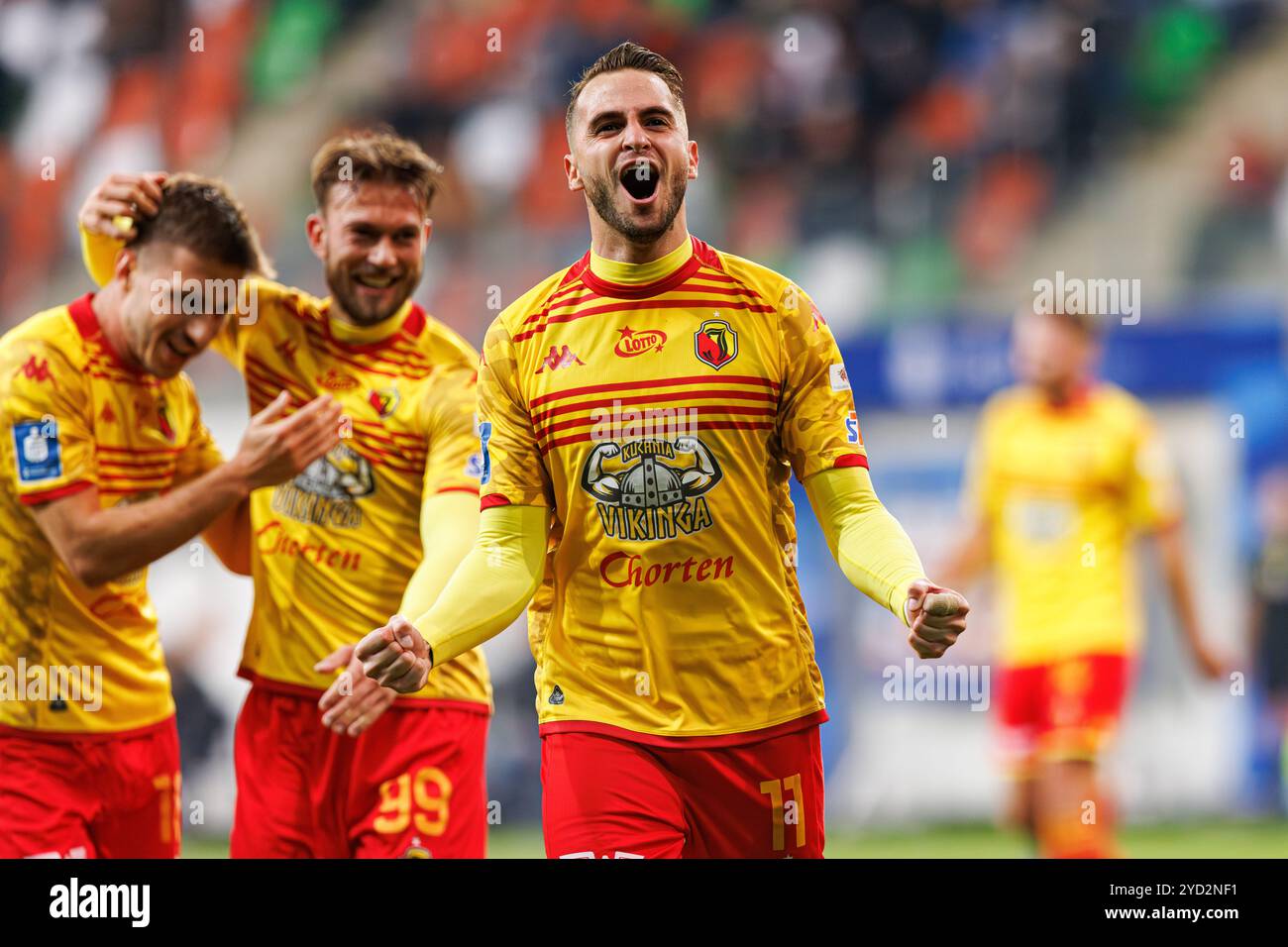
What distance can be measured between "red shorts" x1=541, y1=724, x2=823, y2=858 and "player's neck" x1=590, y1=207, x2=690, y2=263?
113 cm

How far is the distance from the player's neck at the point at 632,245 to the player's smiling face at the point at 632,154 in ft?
0.07

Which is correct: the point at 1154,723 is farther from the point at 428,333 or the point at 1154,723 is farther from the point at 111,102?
the point at 111,102

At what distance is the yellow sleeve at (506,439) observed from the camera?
3.81 metres

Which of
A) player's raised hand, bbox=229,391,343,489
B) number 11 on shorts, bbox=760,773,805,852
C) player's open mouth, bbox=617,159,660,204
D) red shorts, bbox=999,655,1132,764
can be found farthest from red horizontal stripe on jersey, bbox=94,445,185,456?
red shorts, bbox=999,655,1132,764

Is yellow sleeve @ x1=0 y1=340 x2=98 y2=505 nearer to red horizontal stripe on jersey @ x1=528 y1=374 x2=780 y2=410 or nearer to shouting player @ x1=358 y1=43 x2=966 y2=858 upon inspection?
shouting player @ x1=358 y1=43 x2=966 y2=858

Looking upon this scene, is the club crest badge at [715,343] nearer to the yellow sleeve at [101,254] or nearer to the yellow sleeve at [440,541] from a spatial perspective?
the yellow sleeve at [440,541]

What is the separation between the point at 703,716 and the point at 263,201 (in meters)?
10.5

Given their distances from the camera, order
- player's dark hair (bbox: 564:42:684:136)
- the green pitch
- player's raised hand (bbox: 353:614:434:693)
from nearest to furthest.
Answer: player's raised hand (bbox: 353:614:434:693)
player's dark hair (bbox: 564:42:684:136)
the green pitch

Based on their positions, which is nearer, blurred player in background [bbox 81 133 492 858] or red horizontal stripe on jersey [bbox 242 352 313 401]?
blurred player in background [bbox 81 133 492 858]

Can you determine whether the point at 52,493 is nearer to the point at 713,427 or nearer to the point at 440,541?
the point at 440,541

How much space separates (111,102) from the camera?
43.8 feet

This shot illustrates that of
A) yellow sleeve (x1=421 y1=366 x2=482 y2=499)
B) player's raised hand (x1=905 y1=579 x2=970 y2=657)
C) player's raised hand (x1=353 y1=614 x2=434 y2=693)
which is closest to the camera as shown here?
player's raised hand (x1=905 y1=579 x2=970 y2=657)

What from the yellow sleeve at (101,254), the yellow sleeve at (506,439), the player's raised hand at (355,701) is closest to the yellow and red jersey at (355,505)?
the yellow sleeve at (101,254)

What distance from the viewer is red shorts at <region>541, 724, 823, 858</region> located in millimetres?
3639
